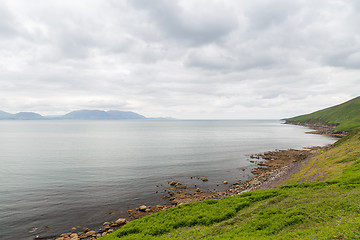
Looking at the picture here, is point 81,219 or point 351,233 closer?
point 351,233

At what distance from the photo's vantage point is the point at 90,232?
92.9ft

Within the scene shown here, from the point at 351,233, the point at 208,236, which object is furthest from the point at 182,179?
the point at 351,233

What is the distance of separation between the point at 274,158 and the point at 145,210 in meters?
66.2

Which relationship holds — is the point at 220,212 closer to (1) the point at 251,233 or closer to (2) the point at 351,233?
(1) the point at 251,233

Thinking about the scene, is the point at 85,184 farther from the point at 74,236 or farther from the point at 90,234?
the point at 90,234

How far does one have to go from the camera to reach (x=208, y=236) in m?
19.8

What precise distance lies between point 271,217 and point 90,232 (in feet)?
84.3

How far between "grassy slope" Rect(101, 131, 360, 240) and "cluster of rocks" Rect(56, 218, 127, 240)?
17.9 feet

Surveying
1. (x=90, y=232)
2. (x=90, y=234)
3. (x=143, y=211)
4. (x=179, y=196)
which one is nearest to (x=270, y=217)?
(x=143, y=211)

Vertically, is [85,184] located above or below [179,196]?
above

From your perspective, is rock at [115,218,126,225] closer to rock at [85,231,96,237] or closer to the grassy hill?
rock at [85,231,96,237]

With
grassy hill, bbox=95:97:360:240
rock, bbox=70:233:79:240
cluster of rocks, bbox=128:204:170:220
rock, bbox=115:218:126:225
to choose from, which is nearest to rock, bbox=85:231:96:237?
rock, bbox=70:233:79:240

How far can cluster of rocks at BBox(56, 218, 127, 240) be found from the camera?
1078 inches

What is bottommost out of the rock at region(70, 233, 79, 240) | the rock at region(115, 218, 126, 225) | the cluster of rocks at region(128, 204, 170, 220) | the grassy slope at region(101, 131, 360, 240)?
the cluster of rocks at region(128, 204, 170, 220)
